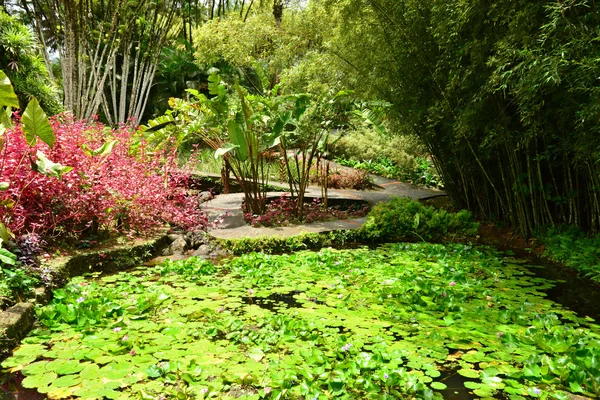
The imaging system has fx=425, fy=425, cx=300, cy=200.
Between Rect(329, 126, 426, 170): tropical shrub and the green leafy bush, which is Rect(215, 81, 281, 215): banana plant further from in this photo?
Rect(329, 126, 426, 170): tropical shrub

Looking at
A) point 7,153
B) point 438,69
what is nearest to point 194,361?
point 7,153

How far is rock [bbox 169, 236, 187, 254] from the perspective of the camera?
537 cm

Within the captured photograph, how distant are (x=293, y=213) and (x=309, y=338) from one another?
4.19 metres

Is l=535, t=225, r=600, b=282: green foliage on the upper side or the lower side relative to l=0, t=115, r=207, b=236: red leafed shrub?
lower

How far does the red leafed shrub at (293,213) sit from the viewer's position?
251 inches

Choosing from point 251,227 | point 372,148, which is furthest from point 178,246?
point 372,148

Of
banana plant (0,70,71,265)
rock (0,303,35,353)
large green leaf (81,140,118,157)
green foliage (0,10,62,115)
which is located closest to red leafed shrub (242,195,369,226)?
large green leaf (81,140,118,157)

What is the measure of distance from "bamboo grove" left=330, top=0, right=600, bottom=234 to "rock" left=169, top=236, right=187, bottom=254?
3.55m

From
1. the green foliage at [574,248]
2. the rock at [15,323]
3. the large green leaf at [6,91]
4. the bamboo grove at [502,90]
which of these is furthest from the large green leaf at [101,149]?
the green foliage at [574,248]

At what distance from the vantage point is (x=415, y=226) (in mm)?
6113

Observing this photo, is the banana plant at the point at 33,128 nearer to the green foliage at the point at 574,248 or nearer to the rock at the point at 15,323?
the rock at the point at 15,323

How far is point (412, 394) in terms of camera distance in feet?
6.79

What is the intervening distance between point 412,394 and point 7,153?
12.6 feet

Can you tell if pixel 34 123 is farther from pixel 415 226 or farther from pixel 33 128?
pixel 415 226
